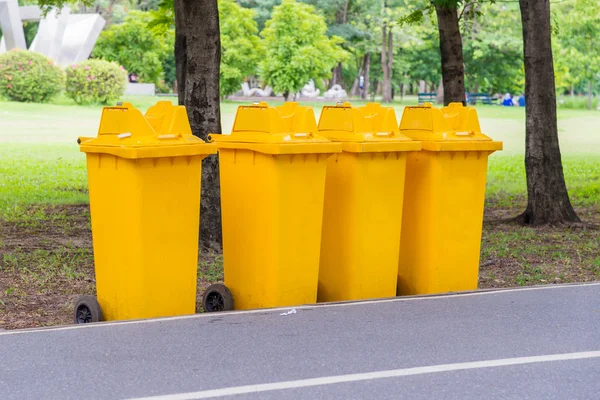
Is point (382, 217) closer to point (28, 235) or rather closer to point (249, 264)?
point (249, 264)

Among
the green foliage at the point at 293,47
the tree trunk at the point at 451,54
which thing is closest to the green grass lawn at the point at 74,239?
the tree trunk at the point at 451,54

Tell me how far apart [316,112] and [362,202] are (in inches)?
1358

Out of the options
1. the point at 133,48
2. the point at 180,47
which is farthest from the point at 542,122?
the point at 133,48

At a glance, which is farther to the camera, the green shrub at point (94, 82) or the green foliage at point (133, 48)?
the green foliage at point (133, 48)

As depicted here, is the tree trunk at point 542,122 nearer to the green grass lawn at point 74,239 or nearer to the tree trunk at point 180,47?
the green grass lawn at point 74,239

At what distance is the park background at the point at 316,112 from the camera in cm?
910

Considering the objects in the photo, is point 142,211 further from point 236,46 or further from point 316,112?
point 236,46

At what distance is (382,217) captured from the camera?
695cm

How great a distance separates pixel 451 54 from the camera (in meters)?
13.0

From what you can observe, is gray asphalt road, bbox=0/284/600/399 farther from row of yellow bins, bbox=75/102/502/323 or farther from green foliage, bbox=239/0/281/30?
green foliage, bbox=239/0/281/30

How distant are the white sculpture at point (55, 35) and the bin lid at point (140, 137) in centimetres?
3981

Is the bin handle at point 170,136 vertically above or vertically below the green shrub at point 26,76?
above

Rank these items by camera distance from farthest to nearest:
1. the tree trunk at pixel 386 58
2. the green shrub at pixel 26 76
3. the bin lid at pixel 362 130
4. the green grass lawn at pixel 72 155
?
the tree trunk at pixel 386 58 → the green shrub at pixel 26 76 → the green grass lawn at pixel 72 155 → the bin lid at pixel 362 130

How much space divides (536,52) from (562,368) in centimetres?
731
